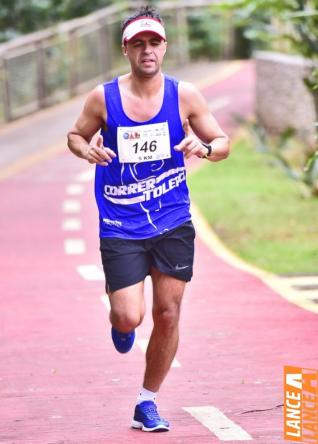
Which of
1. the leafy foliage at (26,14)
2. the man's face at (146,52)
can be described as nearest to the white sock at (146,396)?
the man's face at (146,52)

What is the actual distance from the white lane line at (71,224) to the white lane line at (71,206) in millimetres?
682

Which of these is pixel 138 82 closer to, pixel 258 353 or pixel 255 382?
pixel 255 382

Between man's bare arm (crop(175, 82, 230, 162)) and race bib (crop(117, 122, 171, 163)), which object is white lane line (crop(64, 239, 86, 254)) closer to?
man's bare arm (crop(175, 82, 230, 162))

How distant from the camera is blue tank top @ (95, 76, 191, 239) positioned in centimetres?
713

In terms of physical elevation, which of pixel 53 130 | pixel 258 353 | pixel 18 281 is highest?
pixel 258 353

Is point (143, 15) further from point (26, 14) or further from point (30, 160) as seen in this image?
point (26, 14)

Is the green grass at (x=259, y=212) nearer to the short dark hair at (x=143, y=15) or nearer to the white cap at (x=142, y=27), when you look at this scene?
the short dark hair at (x=143, y=15)

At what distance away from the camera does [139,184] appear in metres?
7.13

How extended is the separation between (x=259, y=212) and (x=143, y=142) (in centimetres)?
1183

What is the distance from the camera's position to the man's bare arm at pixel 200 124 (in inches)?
284

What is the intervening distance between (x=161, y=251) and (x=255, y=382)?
1.61 metres

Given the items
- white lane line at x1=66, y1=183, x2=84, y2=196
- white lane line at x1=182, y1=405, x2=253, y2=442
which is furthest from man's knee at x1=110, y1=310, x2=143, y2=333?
white lane line at x1=66, y1=183, x2=84, y2=196

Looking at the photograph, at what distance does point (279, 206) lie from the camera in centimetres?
1938

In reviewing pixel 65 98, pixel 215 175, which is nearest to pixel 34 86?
pixel 65 98
